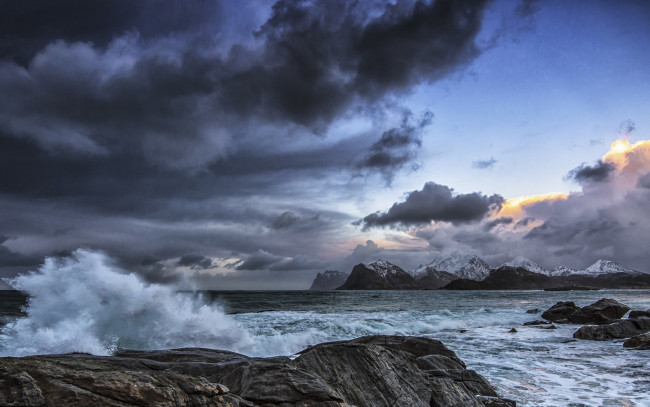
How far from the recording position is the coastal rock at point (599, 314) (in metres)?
33.1

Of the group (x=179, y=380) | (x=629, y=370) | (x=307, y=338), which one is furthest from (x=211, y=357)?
(x=629, y=370)

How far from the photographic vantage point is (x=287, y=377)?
6.72 meters

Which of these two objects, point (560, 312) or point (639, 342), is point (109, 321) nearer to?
point (639, 342)

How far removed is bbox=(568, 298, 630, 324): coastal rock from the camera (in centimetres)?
3309

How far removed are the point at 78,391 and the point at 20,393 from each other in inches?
22.7

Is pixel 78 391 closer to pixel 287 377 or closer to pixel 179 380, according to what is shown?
pixel 179 380

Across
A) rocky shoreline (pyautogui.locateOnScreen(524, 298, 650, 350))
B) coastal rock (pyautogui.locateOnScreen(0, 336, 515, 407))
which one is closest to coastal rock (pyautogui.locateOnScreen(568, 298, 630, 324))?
rocky shoreline (pyautogui.locateOnScreen(524, 298, 650, 350))

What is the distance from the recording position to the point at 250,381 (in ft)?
22.4

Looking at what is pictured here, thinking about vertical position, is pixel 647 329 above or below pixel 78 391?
below

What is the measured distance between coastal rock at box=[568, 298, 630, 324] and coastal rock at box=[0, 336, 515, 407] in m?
28.1

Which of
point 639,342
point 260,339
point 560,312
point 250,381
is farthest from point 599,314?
point 250,381

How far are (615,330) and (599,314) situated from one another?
12015mm

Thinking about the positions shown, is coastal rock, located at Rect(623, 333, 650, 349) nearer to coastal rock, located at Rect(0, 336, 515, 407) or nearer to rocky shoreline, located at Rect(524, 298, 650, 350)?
rocky shoreline, located at Rect(524, 298, 650, 350)

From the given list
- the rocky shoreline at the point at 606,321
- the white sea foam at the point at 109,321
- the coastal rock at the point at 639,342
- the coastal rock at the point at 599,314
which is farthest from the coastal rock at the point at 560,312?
the white sea foam at the point at 109,321
